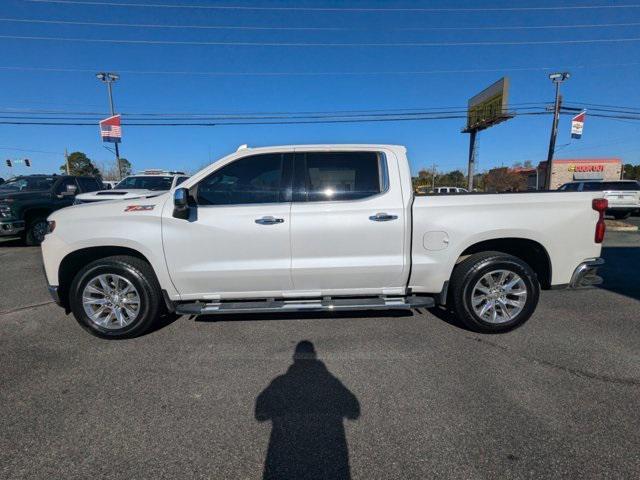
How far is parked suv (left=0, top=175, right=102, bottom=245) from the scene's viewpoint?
885 centimetres

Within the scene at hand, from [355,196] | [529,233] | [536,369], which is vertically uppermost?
[355,196]

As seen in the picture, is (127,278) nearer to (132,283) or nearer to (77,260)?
(132,283)

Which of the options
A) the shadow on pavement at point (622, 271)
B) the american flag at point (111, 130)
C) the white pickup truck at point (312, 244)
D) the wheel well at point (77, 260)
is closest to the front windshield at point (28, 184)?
the wheel well at point (77, 260)

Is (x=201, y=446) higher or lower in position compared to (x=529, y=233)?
lower

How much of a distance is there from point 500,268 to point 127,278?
155 inches

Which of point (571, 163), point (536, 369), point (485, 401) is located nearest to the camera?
point (485, 401)

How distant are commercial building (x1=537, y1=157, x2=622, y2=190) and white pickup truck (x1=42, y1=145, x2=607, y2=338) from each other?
63.1 meters

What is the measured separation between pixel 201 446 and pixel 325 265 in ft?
6.33

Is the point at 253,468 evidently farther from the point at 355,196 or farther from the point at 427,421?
the point at 355,196

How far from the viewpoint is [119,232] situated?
11.7 ft

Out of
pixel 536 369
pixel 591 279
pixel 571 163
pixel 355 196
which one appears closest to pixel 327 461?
pixel 536 369

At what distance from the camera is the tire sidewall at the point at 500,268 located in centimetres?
369

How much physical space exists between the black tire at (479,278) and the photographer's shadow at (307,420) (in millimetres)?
1659

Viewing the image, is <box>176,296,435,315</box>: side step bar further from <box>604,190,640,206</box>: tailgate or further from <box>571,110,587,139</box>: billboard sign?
<box>571,110,587,139</box>: billboard sign
